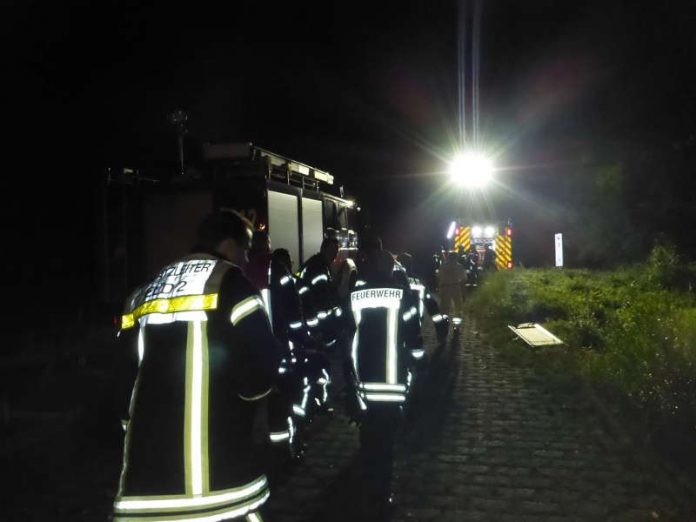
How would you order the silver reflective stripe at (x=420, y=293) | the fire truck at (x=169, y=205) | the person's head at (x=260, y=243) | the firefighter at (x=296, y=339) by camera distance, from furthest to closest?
the fire truck at (x=169, y=205)
the person's head at (x=260, y=243)
the firefighter at (x=296, y=339)
the silver reflective stripe at (x=420, y=293)

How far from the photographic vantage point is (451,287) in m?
13.7

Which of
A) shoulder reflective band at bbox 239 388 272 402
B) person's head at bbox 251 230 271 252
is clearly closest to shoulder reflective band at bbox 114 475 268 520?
shoulder reflective band at bbox 239 388 272 402

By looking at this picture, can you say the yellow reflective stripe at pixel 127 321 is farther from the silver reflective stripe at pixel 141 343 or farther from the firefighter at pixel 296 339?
the firefighter at pixel 296 339

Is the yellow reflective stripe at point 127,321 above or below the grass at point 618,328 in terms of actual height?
above

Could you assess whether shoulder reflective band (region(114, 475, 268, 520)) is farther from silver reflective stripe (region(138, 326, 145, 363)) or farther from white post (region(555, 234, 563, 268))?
white post (region(555, 234, 563, 268))

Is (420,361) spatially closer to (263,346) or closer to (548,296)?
(263,346)

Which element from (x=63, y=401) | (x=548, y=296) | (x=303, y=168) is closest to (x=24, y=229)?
(x=303, y=168)

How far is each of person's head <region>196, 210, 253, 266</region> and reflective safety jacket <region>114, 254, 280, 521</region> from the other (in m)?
0.17

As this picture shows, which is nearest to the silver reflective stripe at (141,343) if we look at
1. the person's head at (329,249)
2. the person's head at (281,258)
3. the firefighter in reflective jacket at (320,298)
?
the person's head at (281,258)

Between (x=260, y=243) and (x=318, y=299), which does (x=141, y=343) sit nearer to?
(x=260, y=243)

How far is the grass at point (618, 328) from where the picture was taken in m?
6.82

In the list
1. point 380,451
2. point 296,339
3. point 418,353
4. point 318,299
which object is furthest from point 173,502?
point 318,299

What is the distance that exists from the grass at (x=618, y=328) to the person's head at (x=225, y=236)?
4.92 metres

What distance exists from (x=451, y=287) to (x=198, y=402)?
11.6 metres
